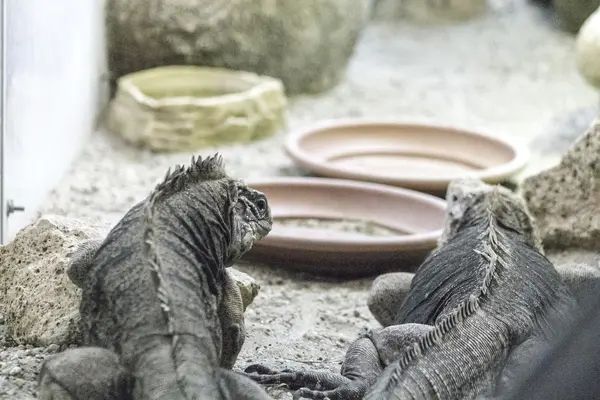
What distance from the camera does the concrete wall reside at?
5.35 metres

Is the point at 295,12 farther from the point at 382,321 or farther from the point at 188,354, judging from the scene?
the point at 188,354

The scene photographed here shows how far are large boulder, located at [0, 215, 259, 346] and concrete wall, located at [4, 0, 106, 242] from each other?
0.89 m

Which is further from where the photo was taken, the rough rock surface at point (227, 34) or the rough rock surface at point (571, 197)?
the rough rock surface at point (227, 34)

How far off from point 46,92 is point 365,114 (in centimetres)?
430

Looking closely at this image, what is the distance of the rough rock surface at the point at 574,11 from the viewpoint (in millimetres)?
13273

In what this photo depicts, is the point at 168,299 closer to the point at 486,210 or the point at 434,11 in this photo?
the point at 486,210

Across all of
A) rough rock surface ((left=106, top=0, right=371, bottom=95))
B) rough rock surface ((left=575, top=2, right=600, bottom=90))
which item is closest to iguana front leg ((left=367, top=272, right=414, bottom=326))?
rough rock surface ((left=575, top=2, right=600, bottom=90))

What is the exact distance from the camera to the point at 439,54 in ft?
42.2

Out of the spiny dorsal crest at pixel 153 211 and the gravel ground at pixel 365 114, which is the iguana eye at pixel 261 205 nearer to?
the spiny dorsal crest at pixel 153 211

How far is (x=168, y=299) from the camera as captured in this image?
108 inches

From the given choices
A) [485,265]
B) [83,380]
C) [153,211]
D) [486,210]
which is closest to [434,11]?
[486,210]

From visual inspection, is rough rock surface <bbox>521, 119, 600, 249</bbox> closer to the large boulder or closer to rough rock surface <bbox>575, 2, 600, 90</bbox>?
the large boulder

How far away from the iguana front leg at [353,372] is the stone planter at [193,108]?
187 inches

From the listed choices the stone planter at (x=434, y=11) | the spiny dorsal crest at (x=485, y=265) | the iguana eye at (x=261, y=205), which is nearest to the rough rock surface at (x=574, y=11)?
the stone planter at (x=434, y=11)
